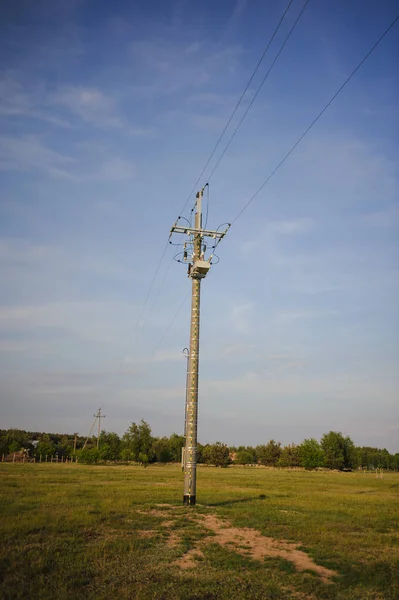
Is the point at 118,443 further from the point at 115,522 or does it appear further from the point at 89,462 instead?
the point at 115,522

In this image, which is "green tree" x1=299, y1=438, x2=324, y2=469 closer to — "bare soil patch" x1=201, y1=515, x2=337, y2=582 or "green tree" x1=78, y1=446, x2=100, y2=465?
"green tree" x1=78, y1=446, x2=100, y2=465

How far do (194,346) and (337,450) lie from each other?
9267 cm

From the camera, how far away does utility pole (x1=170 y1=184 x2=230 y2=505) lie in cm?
2200

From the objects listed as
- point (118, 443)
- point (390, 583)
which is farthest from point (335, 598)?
point (118, 443)

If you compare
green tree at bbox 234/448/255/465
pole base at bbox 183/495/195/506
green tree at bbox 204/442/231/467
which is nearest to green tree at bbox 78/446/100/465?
green tree at bbox 204/442/231/467

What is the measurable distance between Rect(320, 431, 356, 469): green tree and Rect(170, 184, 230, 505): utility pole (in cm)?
8623

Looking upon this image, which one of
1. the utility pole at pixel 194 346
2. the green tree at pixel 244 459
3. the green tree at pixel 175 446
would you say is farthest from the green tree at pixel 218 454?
the utility pole at pixel 194 346

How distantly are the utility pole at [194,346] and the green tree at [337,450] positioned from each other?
86226 millimetres

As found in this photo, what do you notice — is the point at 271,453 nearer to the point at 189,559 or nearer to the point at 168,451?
the point at 168,451

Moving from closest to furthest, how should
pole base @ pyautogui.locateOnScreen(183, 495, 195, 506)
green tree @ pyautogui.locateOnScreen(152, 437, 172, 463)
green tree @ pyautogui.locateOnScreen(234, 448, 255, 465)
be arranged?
pole base @ pyautogui.locateOnScreen(183, 495, 195, 506) → green tree @ pyautogui.locateOnScreen(152, 437, 172, 463) → green tree @ pyautogui.locateOnScreen(234, 448, 255, 465)

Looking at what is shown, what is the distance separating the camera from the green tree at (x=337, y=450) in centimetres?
10125

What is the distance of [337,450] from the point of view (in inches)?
4087

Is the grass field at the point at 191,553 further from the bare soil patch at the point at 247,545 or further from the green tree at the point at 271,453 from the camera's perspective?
the green tree at the point at 271,453

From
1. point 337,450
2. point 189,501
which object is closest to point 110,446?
point 337,450
